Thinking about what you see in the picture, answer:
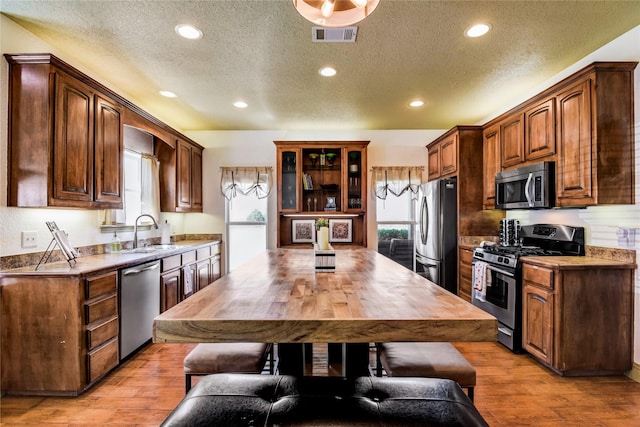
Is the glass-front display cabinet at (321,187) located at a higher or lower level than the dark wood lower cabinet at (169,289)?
higher

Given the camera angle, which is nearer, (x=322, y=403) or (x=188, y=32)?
(x=322, y=403)

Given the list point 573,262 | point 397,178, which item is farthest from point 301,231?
point 573,262

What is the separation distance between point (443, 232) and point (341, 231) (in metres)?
1.53

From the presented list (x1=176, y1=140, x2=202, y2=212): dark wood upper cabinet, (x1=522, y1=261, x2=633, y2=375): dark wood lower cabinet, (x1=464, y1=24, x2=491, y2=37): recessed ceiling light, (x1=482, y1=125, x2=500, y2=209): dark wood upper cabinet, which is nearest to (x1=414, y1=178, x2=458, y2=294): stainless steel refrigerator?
(x1=482, y1=125, x2=500, y2=209): dark wood upper cabinet

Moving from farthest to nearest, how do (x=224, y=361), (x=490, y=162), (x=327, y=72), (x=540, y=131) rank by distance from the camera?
1. (x=490, y=162)
2. (x=327, y=72)
3. (x=540, y=131)
4. (x=224, y=361)

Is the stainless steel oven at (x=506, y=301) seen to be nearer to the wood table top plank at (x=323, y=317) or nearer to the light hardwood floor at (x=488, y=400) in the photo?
the light hardwood floor at (x=488, y=400)

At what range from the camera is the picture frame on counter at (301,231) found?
5.00 meters

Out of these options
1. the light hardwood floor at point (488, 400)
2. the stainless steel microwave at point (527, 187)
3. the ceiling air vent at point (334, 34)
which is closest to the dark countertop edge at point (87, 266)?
the light hardwood floor at point (488, 400)

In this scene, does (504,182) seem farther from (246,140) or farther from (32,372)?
(32,372)

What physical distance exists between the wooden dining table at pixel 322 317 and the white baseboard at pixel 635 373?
2.15 meters

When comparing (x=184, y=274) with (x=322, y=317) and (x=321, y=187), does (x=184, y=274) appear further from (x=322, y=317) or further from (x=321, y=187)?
(x=322, y=317)

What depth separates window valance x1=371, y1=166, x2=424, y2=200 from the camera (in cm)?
508

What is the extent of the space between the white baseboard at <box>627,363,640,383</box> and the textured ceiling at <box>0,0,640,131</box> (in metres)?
2.52

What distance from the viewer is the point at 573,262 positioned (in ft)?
8.27
